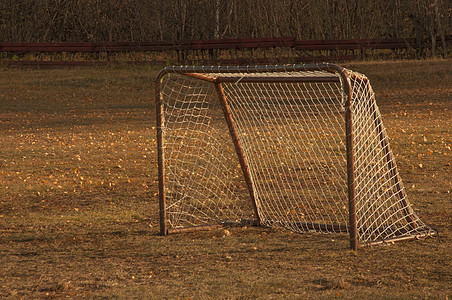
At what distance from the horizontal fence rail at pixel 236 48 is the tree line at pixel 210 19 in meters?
2.28

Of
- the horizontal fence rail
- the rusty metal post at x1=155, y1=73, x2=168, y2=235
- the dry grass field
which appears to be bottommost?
the dry grass field

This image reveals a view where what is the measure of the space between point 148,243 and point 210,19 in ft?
76.8

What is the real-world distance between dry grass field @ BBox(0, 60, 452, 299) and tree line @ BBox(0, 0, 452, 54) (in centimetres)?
1495

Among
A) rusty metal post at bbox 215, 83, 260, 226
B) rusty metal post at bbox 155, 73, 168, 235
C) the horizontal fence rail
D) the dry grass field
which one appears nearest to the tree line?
the horizontal fence rail

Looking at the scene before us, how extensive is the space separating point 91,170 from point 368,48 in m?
17.3

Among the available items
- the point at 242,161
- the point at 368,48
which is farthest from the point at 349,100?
the point at 368,48

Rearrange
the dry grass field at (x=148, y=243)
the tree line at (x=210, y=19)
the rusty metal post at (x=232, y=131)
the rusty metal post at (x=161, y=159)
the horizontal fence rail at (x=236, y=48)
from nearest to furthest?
1. the dry grass field at (x=148, y=243)
2. the rusty metal post at (x=161, y=159)
3. the rusty metal post at (x=232, y=131)
4. the horizontal fence rail at (x=236, y=48)
5. the tree line at (x=210, y=19)

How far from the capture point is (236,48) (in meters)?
24.5

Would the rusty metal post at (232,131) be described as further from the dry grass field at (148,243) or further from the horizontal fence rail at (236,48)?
the horizontal fence rail at (236,48)

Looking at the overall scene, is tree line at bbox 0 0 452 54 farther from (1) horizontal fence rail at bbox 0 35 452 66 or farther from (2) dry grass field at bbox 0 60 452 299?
(2) dry grass field at bbox 0 60 452 299

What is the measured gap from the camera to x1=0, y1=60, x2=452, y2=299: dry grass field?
4.62 m

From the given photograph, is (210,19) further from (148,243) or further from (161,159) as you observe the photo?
(148,243)

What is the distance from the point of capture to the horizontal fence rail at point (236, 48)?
24.5m

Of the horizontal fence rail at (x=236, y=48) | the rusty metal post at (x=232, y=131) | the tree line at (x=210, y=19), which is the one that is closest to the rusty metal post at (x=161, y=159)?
the rusty metal post at (x=232, y=131)
